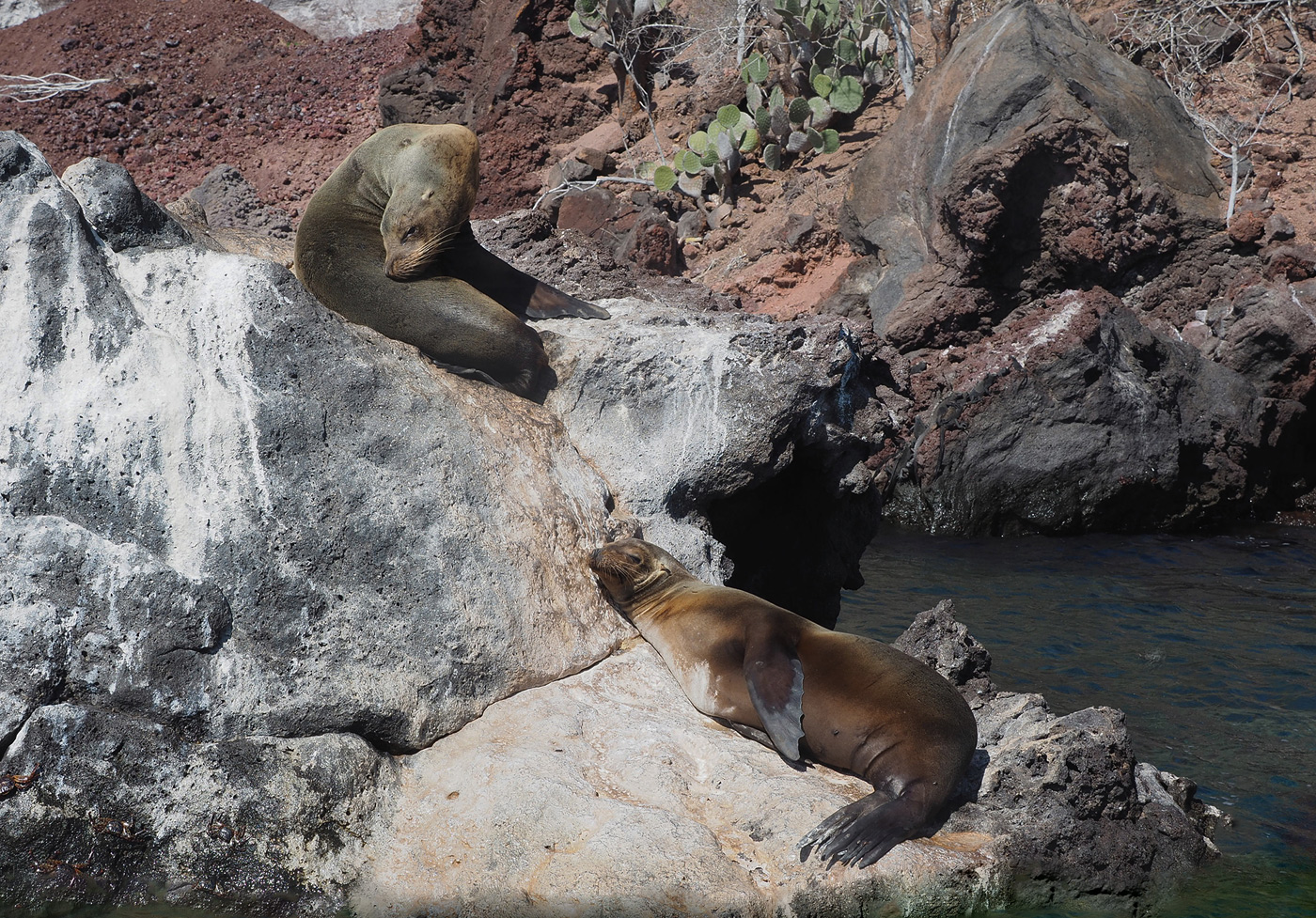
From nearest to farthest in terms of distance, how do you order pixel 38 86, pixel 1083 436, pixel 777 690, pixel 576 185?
pixel 777 690 → pixel 1083 436 → pixel 576 185 → pixel 38 86

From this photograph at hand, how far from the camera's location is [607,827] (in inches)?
138

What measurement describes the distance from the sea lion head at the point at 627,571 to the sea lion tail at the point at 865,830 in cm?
137

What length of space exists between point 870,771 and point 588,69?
13114 millimetres

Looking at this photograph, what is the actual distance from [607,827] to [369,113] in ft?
47.8

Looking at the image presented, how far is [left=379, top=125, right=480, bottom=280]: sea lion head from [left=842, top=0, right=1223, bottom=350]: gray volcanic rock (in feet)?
18.4

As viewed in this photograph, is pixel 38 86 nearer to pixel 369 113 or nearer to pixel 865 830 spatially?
pixel 369 113

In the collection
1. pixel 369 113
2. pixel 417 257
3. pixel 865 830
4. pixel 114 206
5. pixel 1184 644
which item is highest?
pixel 114 206

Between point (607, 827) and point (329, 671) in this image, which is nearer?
point (607, 827)

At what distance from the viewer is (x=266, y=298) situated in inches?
167

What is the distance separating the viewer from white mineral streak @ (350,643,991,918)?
11.0 ft

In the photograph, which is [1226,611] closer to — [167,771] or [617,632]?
[617,632]

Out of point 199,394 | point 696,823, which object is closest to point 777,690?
point 696,823

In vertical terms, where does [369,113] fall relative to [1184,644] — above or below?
above

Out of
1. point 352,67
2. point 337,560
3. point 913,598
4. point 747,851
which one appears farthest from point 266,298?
point 352,67
